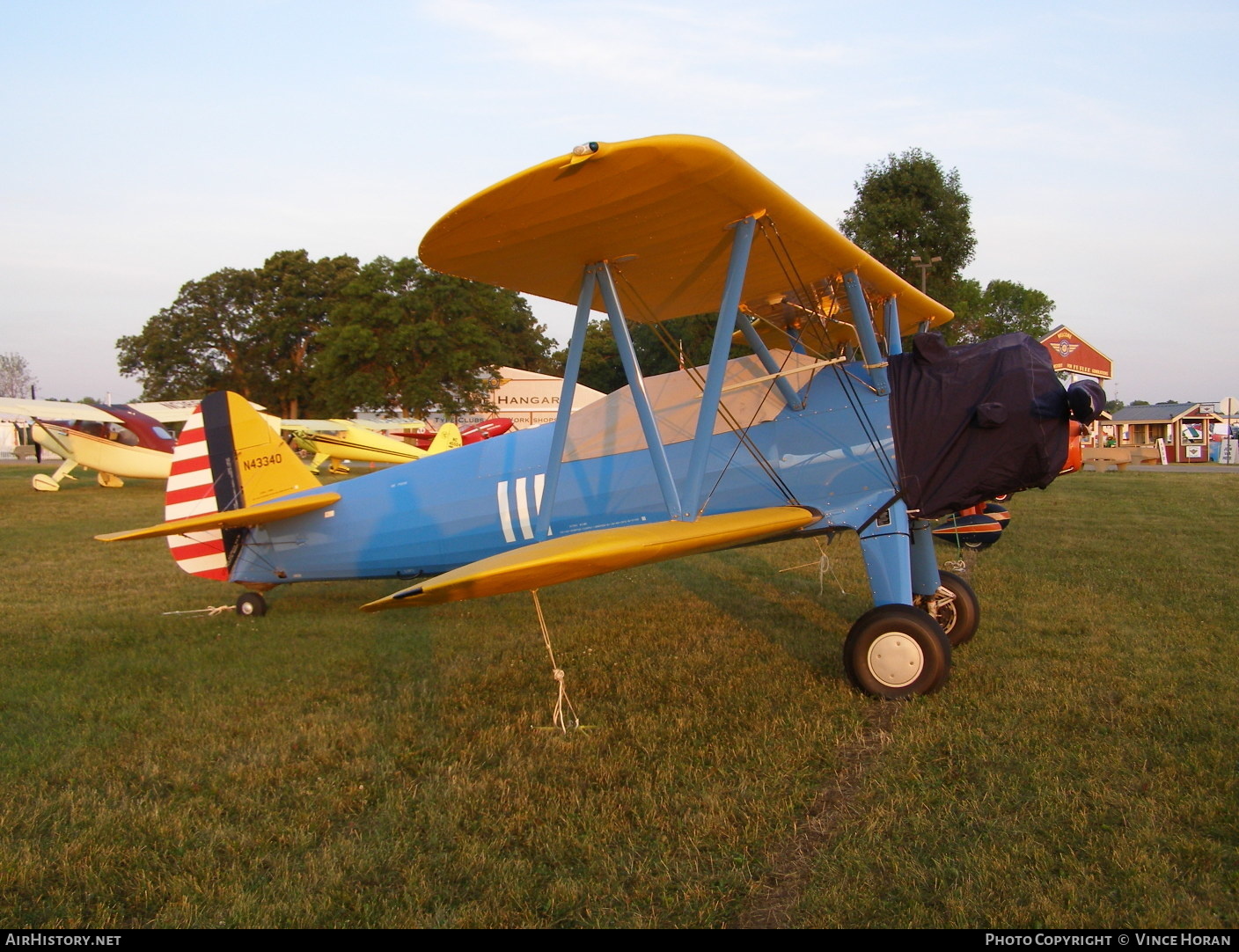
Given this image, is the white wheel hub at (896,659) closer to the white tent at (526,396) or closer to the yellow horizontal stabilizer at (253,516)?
the yellow horizontal stabilizer at (253,516)

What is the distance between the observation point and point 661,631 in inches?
233

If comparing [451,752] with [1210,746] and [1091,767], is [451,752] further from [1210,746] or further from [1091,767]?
[1210,746]

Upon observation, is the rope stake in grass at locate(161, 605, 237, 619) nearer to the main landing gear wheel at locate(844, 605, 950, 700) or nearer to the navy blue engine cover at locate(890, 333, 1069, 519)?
the main landing gear wheel at locate(844, 605, 950, 700)

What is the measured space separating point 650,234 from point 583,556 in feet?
6.02

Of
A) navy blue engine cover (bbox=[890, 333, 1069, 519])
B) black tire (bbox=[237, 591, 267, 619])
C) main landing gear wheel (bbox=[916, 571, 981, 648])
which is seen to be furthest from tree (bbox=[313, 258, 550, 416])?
navy blue engine cover (bbox=[890, 333, 1069, 519])

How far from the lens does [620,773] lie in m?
3.39

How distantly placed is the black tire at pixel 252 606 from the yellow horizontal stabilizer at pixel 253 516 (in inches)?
26.8

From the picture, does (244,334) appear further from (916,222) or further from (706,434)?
(706,434)

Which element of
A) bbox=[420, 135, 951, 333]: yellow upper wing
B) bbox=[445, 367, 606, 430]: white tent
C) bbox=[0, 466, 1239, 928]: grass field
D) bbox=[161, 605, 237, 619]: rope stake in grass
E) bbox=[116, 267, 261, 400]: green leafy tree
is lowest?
bbox=[0, 466, 1239, 928]: grass field

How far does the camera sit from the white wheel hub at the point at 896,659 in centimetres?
413

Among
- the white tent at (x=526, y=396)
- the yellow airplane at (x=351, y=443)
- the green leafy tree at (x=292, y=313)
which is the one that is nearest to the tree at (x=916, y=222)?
the yellow airplane at (x=351, y=443)

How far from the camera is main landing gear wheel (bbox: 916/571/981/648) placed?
17.0 ft

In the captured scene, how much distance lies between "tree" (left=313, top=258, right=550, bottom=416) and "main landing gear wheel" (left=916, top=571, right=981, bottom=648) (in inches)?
1346

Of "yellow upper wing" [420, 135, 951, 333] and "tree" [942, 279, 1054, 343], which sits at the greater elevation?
"tree" [942, 279, 1054, 343]
